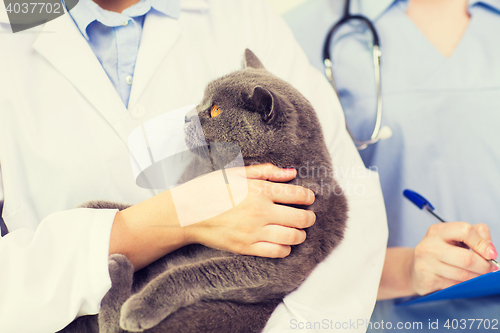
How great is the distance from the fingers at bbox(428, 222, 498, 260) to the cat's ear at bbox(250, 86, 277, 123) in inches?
20.3

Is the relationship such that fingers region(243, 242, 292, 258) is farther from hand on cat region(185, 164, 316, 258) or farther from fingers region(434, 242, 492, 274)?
fingers region(434, 242, 492, 274)

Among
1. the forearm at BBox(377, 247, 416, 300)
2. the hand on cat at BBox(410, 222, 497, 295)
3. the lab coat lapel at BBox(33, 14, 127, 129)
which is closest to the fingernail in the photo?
the hand on cat at BBox(410, 222, 497, 295)

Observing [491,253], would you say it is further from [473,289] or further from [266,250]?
[266,250]

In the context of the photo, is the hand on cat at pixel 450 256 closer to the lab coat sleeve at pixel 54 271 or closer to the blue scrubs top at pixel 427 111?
the blue scrubs top at pixel 427 111

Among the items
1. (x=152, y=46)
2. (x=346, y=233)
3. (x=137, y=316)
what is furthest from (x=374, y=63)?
(x=137, y=316)

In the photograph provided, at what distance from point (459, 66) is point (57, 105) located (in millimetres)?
1024

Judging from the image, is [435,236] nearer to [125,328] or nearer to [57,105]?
[125,328]

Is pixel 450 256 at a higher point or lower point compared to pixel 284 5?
lower

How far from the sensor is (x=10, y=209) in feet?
1.74

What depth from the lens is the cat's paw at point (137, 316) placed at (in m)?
0.49

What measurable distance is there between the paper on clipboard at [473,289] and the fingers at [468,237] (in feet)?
0.26

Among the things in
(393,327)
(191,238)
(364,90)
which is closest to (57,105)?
(191,238)

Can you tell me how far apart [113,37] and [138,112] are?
199mm

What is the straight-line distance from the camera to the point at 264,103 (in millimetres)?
560
